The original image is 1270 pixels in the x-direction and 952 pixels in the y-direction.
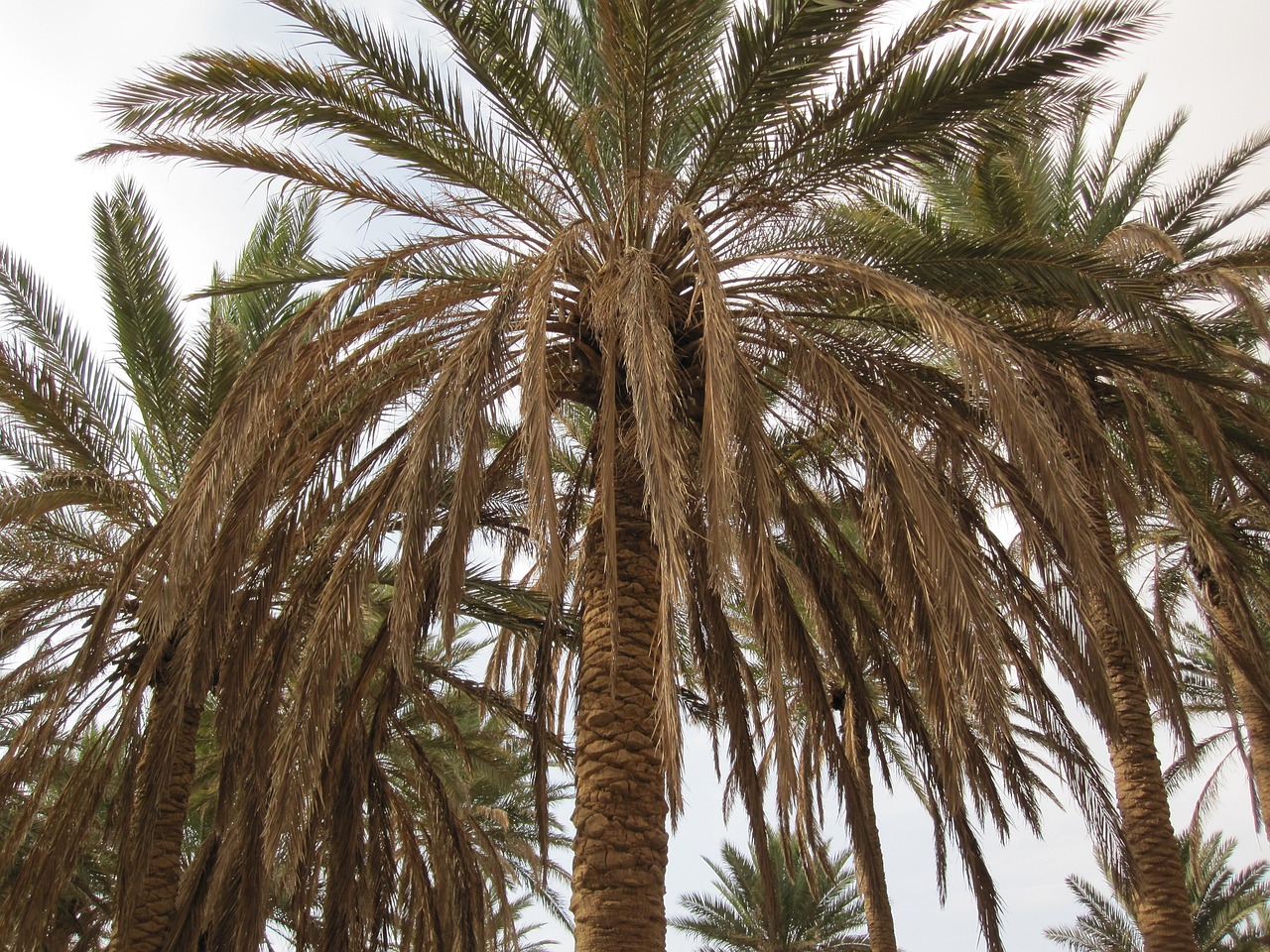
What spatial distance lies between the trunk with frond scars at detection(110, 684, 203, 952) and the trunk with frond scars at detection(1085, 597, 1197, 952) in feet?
23.3

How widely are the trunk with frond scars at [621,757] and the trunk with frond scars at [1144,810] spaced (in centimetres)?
426

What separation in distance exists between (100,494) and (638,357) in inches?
233

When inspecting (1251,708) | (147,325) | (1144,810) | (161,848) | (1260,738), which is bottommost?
(161,848)

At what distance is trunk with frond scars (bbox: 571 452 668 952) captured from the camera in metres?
5.86

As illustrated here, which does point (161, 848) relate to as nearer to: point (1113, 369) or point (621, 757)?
point (621, 757)

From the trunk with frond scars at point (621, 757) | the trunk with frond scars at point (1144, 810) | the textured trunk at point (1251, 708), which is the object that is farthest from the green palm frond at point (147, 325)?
the textured trunk at point (1251, 708)

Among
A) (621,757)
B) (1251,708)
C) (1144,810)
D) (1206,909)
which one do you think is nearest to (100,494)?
(621,757)

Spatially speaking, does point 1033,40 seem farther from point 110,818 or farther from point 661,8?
point 110,818

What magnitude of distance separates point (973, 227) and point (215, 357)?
7.05 meters

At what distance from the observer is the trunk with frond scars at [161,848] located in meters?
8.20

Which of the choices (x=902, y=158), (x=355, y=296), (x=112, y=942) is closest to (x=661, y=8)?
(x=902, y=158)

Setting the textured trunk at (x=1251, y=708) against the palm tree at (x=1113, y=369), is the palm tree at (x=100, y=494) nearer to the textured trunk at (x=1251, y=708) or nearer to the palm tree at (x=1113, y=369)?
the palm tree at (x=1113, y=369)

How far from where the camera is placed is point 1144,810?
938cm

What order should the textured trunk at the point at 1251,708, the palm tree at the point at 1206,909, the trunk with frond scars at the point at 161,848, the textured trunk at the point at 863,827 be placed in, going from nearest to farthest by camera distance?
the textured trunk at the point at 863,827
the trunk with frond scars at the point at 161,848
the textured trunk at the point at 1251,708
the palm tree at the point at 1206,909
